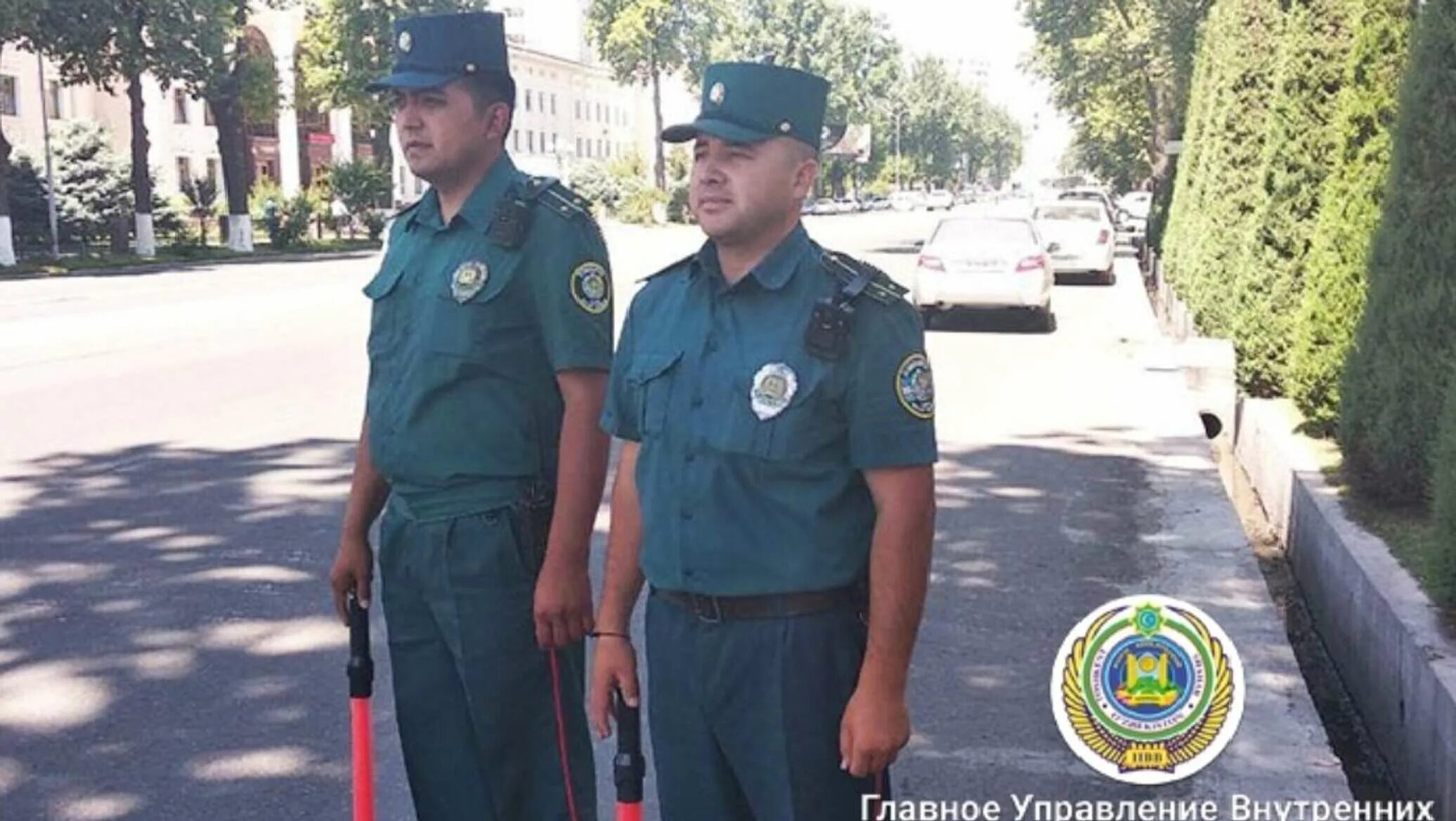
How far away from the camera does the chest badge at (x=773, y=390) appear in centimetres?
247

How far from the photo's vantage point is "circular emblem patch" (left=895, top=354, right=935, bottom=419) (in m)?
2.46

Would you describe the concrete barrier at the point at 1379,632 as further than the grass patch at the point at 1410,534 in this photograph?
No

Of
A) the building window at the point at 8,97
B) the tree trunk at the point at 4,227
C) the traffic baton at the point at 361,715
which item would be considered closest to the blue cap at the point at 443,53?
the traffic baton at the point at 361,715

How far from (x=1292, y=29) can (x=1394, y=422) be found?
17.7 ft

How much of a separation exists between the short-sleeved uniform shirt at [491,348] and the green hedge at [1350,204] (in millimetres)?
5876

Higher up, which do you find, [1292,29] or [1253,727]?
[1292,29]

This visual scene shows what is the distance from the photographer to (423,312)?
3115mm

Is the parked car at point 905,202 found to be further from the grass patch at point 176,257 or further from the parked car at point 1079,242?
the parked car at point 1079,242

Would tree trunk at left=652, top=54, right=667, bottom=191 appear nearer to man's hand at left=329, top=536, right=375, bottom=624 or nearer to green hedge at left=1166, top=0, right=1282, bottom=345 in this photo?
green hedge at left=1166, top=0, right=1282, bottom=345

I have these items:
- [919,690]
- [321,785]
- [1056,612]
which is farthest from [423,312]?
[1056,612]

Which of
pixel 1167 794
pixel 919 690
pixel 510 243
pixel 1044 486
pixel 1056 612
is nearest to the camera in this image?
pixel 510 243

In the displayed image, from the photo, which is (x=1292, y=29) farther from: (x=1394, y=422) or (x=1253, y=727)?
(x=1253, y=727)

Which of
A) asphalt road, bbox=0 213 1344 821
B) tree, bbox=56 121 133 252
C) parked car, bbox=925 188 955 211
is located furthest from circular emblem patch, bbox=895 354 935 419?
parked car, bbox=925 188 955 211

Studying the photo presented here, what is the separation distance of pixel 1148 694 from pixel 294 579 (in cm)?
386
